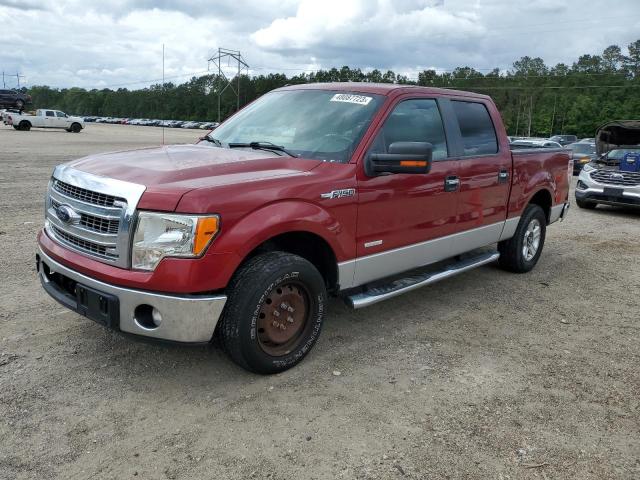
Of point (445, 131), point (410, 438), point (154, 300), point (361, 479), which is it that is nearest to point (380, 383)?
point (410, 438)

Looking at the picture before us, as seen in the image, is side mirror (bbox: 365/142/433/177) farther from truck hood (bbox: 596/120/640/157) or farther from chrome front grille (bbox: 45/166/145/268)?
truck hood (bbox: 596/120/640/157)

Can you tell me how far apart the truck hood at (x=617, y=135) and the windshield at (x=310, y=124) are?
9458mm

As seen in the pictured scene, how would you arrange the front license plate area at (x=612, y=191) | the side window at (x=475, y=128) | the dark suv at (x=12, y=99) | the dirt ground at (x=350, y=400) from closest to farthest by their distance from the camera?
the dirt ground at (x=350, y=400)
the side window at (x=475, y=128)
the front license plate area at (x=612, y=191)
the dark suv at (x=12, y=99)

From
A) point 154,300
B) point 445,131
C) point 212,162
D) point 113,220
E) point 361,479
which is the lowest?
point 361,479

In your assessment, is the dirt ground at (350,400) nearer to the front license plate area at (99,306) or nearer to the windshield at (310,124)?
the front license plate area at (99,306)

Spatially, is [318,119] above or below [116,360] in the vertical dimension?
above

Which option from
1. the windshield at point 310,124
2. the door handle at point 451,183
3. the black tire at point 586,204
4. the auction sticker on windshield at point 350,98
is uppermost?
the auction sticker on windshield at point 350,98

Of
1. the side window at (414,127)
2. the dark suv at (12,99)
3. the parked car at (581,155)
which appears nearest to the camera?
the side window at (414,127)

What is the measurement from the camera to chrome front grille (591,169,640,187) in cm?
1109

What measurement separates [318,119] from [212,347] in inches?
75.4

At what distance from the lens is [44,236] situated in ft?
12.4

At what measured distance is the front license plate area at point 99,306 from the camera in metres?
3.09

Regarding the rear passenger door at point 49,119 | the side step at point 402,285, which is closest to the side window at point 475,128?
the side step at point 402,285

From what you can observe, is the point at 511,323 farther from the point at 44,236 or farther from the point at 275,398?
the point at 44,236
